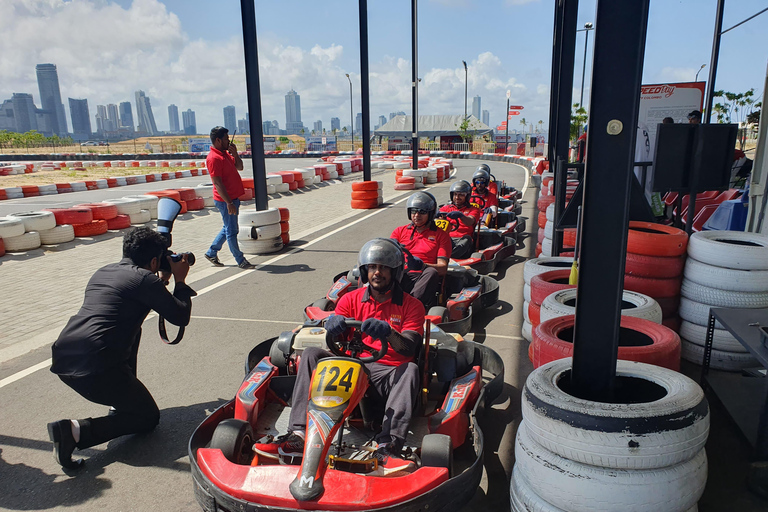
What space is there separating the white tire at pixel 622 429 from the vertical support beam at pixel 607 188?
0.28 metres

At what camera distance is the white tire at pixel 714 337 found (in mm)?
3883

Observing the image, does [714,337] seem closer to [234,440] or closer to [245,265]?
[234,440]

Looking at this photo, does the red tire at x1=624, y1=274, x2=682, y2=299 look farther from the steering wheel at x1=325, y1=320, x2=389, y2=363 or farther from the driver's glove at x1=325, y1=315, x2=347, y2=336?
the driver's glove at x1=325, y1=315, x2=347, y2=336

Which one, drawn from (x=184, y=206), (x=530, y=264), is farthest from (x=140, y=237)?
(x=184, y=206)

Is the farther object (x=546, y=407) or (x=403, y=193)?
(x=403, y=193)

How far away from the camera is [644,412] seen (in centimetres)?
215

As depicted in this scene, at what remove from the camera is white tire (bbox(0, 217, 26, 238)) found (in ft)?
29.3

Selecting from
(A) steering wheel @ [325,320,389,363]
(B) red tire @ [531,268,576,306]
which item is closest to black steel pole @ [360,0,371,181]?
(B) red tire @ [531,268,576,306]

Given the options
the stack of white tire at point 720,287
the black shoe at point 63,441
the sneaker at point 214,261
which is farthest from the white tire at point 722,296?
the sneaker at point 214,261

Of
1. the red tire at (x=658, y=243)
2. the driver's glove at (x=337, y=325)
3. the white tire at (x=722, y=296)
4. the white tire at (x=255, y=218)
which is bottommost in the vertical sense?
the white tire at (x=255, y=218)

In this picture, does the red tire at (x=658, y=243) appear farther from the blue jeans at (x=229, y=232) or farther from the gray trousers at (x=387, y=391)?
the blue jeans at (x=229, y=232)

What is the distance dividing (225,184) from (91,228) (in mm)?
4157

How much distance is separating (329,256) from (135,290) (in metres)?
5.59

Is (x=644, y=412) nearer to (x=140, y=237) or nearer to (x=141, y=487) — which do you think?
(x=141, y=487)
